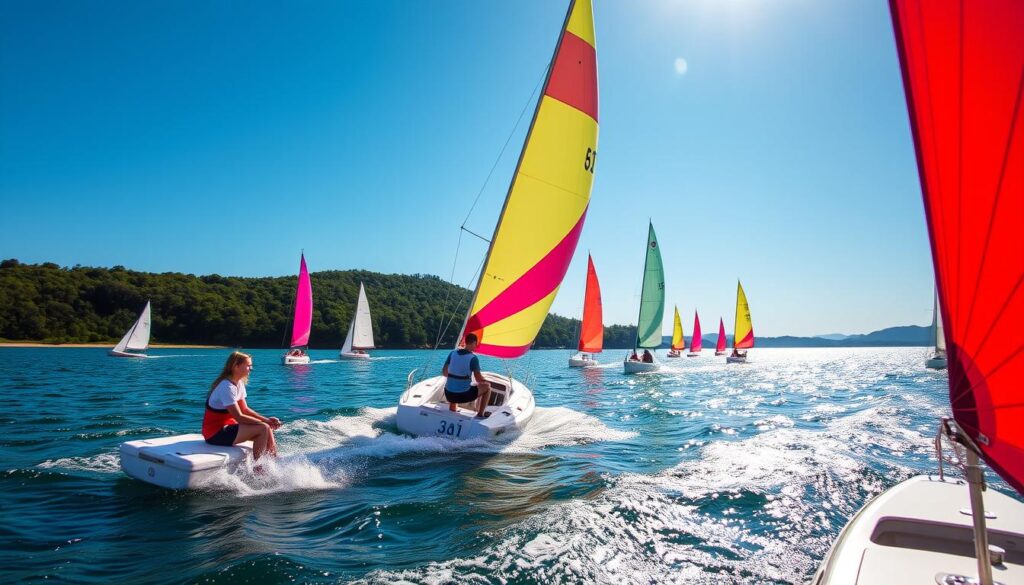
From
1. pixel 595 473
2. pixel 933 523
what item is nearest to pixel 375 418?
pixel 595 473

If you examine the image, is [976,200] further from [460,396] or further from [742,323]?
[742,323]

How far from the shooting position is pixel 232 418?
5652 millimetres

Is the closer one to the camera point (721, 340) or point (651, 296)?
point (651, 296)

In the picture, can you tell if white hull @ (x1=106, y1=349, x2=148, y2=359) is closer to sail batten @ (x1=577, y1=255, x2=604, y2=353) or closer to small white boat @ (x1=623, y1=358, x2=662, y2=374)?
sail batten @ (x1=577, y1=255, x2=604, y2=353)

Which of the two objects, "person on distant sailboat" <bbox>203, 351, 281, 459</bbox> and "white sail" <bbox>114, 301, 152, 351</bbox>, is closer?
"person on distant sailboat" <bbox>203, 351, 281, 459</bbox>

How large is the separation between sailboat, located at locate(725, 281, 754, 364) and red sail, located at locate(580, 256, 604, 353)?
57.8 ft

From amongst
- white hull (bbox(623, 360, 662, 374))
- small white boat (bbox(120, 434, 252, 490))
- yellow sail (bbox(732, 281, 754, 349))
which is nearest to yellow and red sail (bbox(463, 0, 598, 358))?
small white boat (bbox(120, 434, 252, 490))

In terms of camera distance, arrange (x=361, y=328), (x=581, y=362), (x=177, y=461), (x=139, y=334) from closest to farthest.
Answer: (x=177, y=461), (x=581, y=362), (x=139, y=334), (x=361, y=328)

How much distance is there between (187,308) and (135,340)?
3383cm

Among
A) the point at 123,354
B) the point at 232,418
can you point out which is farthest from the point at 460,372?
the point at 123,354

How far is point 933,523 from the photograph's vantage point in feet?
9.73

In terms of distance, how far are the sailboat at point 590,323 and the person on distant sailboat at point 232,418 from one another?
23.3 meters

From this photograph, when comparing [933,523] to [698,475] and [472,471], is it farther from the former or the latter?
[472,471]

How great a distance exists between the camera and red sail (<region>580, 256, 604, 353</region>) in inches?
1112
